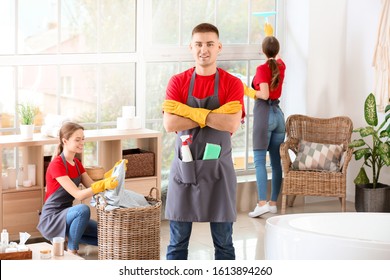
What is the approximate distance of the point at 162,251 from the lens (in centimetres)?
627

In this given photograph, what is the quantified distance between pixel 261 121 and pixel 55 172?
2.26m

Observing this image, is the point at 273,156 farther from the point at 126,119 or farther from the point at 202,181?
the point at 202,181

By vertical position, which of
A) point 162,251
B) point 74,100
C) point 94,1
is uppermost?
point 94,1

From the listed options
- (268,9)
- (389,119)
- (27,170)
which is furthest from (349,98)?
(27,170)

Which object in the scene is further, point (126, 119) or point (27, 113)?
point (126, 119)

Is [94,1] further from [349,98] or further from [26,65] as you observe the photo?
[349,98]

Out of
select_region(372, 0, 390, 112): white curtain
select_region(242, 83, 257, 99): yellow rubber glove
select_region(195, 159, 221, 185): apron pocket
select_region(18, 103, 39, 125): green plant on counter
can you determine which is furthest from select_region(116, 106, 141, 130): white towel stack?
select_region(372, 0, 390, 112): white curtain

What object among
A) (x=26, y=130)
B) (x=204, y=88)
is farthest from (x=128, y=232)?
(x=26, y=130)

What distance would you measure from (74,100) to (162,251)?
145 centimetres

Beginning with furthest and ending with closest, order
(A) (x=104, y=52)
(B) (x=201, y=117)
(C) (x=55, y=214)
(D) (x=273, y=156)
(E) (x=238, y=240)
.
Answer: (D) (x=273, y=156)
(A) (x=104, y=52)
(E) (x=238, y=240)
(C) (x=55, y=214)
(B) (x=201, y=117)

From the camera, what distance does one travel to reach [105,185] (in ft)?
18.4

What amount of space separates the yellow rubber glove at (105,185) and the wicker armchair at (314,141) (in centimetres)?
219

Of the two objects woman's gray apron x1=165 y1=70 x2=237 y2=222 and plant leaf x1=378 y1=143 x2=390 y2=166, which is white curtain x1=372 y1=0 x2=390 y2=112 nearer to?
plant leaf x1=378 y1=143 x2=390 y2=166

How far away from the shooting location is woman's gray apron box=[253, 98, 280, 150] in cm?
745
